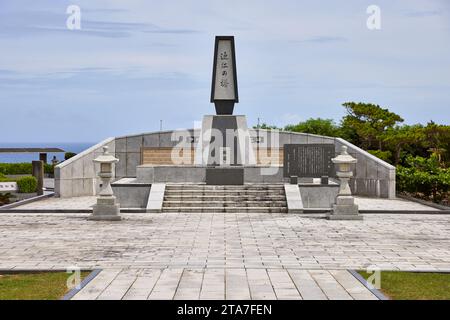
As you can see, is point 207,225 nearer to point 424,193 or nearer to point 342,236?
point 342,236

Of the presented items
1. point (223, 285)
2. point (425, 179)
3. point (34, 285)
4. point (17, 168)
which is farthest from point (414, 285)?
point (17, 168)

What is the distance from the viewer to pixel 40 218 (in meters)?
19.2

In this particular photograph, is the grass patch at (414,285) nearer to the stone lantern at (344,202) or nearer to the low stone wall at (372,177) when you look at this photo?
the stone lantern at (344,202)

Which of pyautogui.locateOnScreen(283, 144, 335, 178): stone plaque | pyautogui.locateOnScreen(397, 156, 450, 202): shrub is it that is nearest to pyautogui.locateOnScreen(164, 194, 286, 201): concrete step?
pyautogui.locateOnScreen(283, 144, 335, 178): stone plaque

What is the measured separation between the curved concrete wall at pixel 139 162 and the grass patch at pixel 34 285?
16.3 m

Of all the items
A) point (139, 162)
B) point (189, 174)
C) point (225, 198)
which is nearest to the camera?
point (225, 198)

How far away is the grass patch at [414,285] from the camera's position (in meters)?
9.08

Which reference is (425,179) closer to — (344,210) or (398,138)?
(344,210)

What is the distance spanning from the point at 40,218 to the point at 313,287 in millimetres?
11860

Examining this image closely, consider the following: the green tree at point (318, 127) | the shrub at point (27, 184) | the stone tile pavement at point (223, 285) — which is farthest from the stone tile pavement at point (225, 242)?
the green tree at point (318, 127)

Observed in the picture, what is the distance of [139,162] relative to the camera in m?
31.8

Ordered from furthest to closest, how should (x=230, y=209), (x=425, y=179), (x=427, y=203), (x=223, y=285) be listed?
(x=425, y=179)
(x=427, y=203)
(x=230, y=209)
(x=223, y=285)

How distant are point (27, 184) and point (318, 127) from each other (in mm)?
26421
